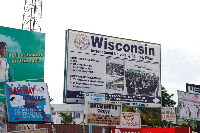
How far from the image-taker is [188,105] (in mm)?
24766

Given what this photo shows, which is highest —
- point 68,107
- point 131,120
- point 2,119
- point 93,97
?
point 93,97

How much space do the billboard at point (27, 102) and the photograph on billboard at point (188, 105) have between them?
11.3 metres

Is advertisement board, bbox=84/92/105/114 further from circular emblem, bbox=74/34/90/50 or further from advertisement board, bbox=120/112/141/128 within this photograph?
circular emblem, bbox=74/34/90/50

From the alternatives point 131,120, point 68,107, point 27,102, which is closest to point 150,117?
point 131,120

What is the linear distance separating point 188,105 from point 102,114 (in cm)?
903

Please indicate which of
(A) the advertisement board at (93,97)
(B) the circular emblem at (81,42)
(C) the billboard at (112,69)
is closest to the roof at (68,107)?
(C) the billboard at (112,69)

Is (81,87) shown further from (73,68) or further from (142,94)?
(142,94)

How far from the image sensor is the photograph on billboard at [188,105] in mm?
24453

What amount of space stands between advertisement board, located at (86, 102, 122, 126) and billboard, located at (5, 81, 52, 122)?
246cm

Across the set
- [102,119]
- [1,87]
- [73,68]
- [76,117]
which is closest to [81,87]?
[73,68]

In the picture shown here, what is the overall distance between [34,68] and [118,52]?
944 cm

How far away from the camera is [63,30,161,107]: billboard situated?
19828mm

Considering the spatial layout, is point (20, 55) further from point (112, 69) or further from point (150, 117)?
point (150, 117)

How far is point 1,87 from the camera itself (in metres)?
26.6
